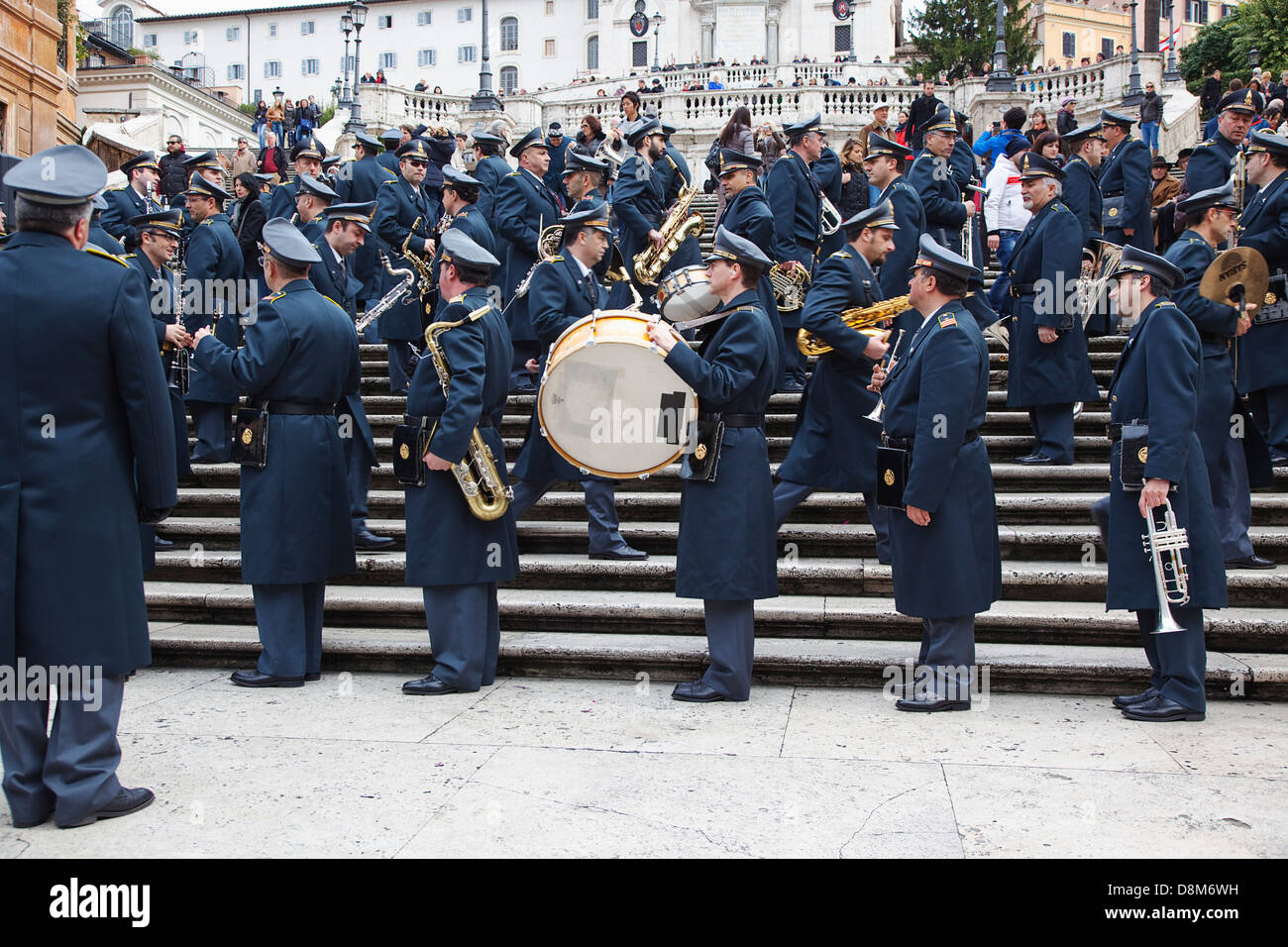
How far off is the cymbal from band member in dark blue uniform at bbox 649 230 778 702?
8.70 ft

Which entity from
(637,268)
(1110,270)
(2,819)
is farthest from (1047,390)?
(2,819)

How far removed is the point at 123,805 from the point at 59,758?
0.31m

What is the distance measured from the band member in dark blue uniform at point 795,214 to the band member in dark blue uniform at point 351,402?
380cm

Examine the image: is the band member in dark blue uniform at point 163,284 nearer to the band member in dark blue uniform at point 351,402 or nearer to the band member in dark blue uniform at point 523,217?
the band member in dark blue uniform at point 351,402

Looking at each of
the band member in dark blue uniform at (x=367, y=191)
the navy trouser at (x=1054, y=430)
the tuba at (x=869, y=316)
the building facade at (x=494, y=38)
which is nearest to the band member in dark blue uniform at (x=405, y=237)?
the band member in dark blue uniform at (x=367, y=191)

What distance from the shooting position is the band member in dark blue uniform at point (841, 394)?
23.7 feet

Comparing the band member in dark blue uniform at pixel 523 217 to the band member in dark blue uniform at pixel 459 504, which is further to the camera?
the band member in dark blue uniform at pixel 523 217

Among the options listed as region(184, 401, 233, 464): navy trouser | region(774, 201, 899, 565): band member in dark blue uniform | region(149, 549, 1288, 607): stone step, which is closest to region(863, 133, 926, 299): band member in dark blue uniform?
region(774, 201, 899, 565): band member in dark blue uniform

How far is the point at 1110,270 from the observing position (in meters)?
9.55

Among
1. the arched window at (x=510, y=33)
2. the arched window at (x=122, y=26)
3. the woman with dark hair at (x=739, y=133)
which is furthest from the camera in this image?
the arched window at (x=122, y=26)

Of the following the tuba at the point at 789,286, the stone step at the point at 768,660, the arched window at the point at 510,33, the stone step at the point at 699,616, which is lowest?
the stone step at the point at 768,660

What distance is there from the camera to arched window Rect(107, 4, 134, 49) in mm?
88625

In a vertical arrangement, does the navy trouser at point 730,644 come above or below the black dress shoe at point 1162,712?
above

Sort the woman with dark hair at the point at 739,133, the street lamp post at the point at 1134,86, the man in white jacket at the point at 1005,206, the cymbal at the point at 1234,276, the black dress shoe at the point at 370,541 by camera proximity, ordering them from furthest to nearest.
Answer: the street lamp post at the point at 1134,86
the man in white jacket at the point at 1005,206
the woman with dark hair at the point at 739,133
the black dress shoe at the point at 370,541
the cymbal at the point at 1234,276
